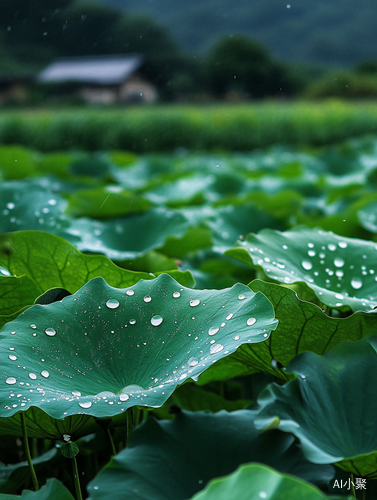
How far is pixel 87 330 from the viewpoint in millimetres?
667

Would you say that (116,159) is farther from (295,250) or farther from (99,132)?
(99,132)

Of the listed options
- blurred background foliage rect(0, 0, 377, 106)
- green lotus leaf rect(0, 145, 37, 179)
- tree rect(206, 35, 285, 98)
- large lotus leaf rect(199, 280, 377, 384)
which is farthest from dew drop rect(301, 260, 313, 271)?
tree rect(206, 35, 285, 98)

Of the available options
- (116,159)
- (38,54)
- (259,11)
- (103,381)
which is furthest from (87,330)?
(259,11)

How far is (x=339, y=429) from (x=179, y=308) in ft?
0.80

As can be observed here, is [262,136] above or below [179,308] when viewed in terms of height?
below

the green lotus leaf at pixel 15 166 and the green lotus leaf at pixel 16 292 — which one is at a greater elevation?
the green lotus leaf at pixel 16 292

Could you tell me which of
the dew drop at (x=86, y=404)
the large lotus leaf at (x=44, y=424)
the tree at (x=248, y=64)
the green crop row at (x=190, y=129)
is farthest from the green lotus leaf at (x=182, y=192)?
the tree at (x=248, y=64)

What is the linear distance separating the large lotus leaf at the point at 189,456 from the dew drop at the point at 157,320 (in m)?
0.12

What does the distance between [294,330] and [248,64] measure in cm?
1610

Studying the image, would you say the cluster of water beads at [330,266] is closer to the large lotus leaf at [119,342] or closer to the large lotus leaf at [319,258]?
the large lotus leaf at [319,258]

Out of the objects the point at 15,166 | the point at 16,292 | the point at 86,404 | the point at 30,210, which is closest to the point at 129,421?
the point at 86,404

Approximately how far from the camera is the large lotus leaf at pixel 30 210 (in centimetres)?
136

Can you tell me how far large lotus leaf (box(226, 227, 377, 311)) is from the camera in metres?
0.94

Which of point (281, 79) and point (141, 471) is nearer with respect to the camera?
point (141, 471)
